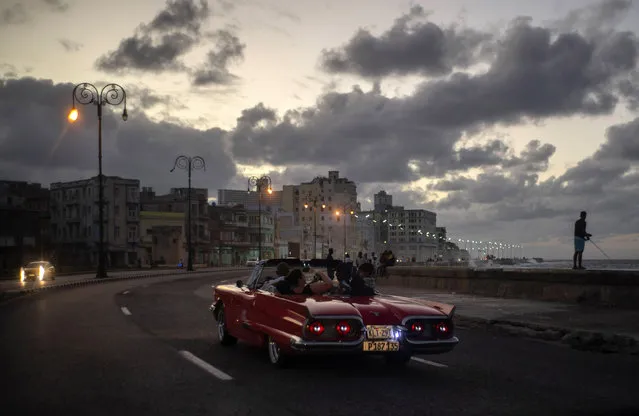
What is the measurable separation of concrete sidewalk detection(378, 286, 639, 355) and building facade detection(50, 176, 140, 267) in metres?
91.8

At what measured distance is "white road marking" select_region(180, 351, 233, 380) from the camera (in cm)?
837

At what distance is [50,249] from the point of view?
103 metres

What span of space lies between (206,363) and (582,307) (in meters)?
11.7

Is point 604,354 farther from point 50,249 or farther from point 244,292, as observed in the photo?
point 50,249

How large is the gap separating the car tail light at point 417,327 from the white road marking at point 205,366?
228 centimetres

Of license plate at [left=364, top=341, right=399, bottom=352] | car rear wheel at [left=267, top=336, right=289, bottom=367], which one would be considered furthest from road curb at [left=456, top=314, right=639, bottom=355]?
car rear wheel at [left=267, top=336, right=289, bottom=367]

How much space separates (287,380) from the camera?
8109 mm

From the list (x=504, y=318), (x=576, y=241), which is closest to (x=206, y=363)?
(x=504, y=318)

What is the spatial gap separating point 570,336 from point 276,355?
20.4ft

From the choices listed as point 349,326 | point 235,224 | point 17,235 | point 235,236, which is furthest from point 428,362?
point 235,224

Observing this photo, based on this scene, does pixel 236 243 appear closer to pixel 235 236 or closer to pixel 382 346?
pixel 235 236

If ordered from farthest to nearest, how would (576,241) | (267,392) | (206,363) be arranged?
1. (576,241)
2. (206,363)
3. (267,392)

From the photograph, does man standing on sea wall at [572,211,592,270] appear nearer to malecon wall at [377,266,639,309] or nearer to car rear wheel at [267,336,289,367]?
malecon wall at [377,266,639,309]

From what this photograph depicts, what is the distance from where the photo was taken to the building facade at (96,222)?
343ft
